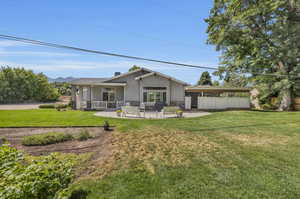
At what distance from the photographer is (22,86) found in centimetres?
3098

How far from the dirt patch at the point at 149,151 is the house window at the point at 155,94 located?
11.6m

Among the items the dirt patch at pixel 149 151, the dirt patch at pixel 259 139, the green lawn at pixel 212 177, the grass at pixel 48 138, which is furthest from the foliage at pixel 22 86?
the dirt patch at pixel 259 139

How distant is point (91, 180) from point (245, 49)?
2064 cm

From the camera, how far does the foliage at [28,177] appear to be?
1.65 meters

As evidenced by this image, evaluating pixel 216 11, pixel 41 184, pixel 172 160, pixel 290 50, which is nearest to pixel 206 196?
pixel 172 160

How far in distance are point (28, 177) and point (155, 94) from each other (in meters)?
16.7

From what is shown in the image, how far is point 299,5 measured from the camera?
46.2 feet

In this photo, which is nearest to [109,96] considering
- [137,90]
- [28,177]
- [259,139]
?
[137,90]

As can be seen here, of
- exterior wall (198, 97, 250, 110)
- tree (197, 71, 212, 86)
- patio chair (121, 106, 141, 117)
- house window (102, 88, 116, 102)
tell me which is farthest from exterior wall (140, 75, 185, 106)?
tree (197, 71, 212, 86)

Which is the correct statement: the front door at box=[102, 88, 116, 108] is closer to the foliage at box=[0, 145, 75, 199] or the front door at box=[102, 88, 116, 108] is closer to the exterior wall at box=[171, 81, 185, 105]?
the exterior wall at box=[171, 81, 185, 105]

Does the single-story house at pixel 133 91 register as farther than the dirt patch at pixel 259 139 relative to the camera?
Yes

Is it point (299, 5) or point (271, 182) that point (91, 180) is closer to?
point (271, 182)

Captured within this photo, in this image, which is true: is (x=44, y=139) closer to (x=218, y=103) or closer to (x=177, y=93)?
(x=177, y=93)

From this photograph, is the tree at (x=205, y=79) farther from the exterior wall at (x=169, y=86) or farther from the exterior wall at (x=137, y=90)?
the exterior wall at (x=137, y=90)
